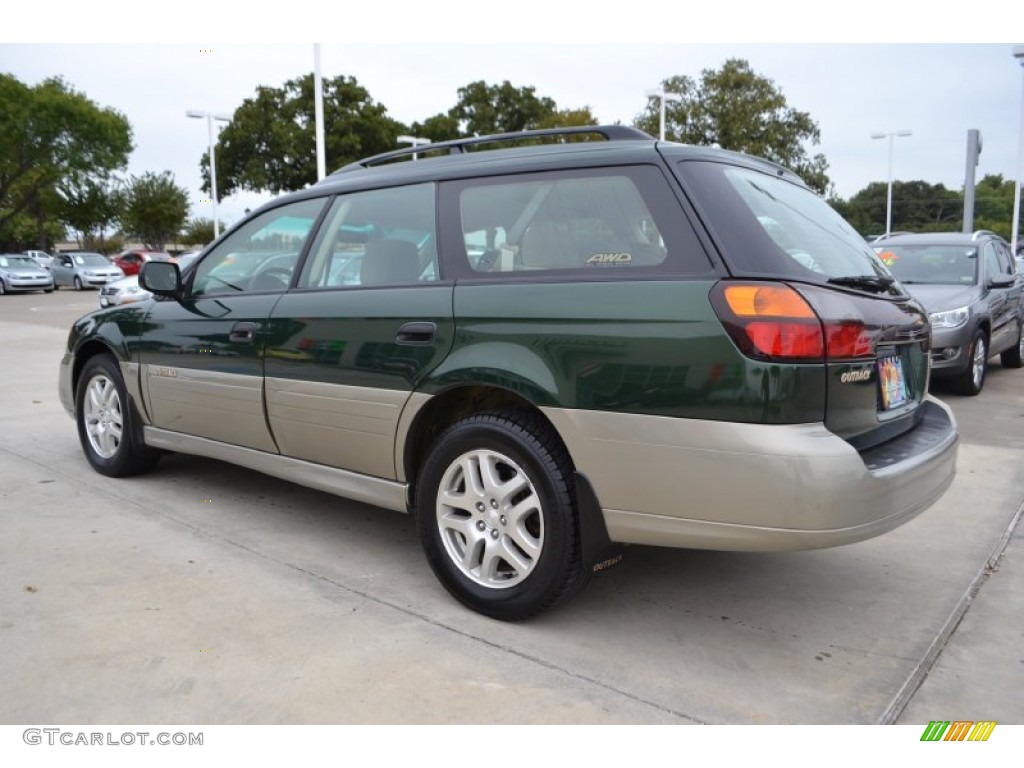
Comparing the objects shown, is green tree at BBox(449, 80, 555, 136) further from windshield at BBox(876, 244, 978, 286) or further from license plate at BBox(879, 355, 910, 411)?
license plate at BBox(879, 355, 910, 411)

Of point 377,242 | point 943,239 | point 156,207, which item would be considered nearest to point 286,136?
point 156,207

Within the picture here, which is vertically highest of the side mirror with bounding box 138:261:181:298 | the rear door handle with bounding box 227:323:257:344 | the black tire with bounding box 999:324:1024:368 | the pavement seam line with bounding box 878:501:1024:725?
the side mirror with bounding box 138:261:181:298

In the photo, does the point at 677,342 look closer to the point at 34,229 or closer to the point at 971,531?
the point at 971,531

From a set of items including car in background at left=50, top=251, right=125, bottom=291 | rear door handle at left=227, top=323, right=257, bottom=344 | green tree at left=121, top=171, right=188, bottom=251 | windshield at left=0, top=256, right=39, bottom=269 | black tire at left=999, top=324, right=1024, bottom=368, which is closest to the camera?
rear door handle at left=227, top=323, right=257, bottom=344

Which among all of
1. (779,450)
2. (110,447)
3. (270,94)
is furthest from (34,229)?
(779,450)

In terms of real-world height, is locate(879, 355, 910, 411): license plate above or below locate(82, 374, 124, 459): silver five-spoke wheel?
above

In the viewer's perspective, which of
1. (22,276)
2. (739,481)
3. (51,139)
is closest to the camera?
(739,481)

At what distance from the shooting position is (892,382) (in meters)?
3.00

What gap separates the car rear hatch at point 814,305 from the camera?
8.50ft

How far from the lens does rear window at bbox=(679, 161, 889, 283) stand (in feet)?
8.92

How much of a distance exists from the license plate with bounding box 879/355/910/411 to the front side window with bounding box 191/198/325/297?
2.51 metres
